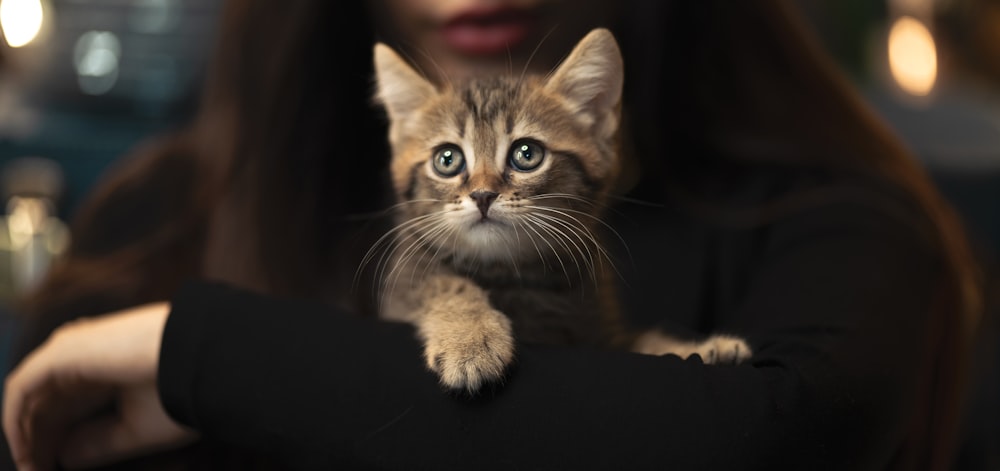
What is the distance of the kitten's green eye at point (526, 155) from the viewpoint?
1.84 feet

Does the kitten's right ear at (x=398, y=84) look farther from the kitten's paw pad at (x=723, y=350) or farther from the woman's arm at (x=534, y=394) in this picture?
the kitten's paw pad at (x=723, y=350)

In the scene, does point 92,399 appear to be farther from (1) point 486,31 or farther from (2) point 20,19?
(2) point 20,19

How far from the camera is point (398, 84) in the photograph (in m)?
0.56

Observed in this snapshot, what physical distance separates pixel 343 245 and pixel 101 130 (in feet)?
4.17

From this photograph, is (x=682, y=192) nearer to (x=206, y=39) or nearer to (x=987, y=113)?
(x=206, y=39)

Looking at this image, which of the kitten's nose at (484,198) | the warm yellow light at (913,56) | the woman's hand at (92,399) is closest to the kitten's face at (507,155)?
the kitten's nose at (484,198)

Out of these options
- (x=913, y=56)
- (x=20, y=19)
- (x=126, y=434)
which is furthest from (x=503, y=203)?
(x=913, y=56)

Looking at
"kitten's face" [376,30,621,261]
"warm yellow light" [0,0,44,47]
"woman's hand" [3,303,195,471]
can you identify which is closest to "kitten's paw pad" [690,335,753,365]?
"kitten's face" [376,30,621,261]

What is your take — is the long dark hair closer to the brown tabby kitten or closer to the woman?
the woman

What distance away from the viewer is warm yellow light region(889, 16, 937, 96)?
6.22 feet

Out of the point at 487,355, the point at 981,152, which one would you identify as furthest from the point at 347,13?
the point at 981,152

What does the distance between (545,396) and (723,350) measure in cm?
16

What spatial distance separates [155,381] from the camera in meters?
0.72

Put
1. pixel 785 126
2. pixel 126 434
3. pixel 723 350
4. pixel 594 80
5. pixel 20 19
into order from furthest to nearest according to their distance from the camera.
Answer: pixel 20 19
pixel 785 126
pixel 126 434
pixel 723 350
pixel 594 80
